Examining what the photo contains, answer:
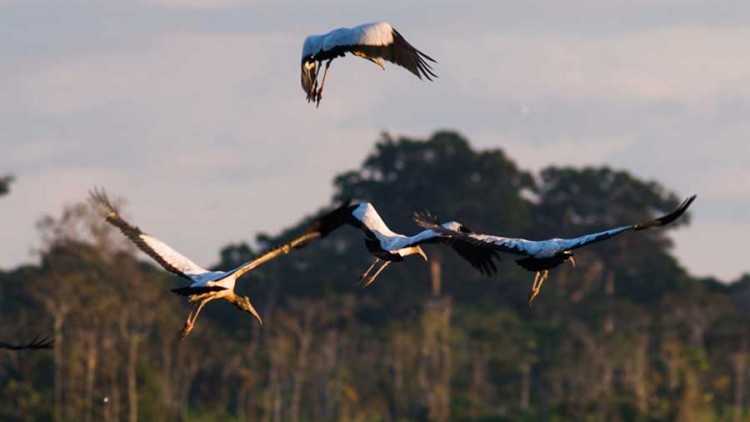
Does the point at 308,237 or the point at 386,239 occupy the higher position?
the point at 386,239

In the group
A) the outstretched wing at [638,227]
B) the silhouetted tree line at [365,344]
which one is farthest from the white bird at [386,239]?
the silhouetted tree line at [365,344]

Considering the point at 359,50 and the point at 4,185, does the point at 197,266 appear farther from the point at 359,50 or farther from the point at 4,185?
→ the point at 4,185

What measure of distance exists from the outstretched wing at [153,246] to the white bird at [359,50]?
2.20 metres

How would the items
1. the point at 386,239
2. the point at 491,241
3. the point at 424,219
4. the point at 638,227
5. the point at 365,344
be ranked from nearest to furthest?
the point at 638,227, the point at 491,241, the point at 386,239, the point at 424,219, the point at 365,344

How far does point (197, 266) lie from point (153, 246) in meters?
0.70

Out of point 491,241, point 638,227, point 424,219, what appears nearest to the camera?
point 638,227

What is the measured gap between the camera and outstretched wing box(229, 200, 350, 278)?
59.3ft

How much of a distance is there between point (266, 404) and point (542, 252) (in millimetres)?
55645

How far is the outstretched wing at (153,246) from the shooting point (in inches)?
786

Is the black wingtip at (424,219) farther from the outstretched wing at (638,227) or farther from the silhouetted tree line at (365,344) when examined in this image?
the silhouetted tree line at (365,344)

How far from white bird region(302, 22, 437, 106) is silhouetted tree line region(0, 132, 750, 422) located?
4223 cm

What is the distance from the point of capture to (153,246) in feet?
67.6

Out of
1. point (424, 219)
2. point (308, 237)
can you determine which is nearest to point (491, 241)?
point (308, 237)

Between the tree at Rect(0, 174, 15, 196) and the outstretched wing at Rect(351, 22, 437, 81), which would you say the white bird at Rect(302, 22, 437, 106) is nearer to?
the outstretched wing at Rect(351, 22, 437, 81)
